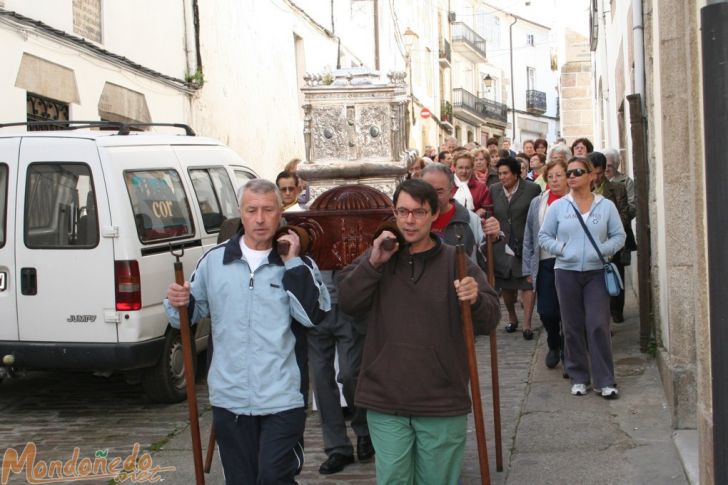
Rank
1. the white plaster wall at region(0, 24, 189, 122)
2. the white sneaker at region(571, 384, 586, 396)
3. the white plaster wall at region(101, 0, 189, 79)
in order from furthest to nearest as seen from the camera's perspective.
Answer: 1. the white plaster wall at region(101, 0, 189, 79)
2. the white plaster wall at region(0, 24, 189, 122)
3. the white sneaker at region(571, 384, 586, 396)

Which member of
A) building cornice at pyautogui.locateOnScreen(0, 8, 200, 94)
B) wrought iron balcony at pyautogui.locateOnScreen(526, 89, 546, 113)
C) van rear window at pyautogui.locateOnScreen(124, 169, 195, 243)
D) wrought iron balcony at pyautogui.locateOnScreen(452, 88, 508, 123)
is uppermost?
wrought iron balcony at pyautogui.locateOnScreen(526, 89, 546, 113)

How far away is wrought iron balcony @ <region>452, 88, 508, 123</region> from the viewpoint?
5181 centimetres

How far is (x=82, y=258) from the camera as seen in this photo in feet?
25.1

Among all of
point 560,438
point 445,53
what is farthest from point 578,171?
point 445,53

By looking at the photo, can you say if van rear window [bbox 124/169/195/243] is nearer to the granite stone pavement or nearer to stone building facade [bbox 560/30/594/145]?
the granite stone pavement

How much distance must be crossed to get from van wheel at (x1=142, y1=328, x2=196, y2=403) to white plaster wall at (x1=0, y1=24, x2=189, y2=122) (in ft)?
16.0

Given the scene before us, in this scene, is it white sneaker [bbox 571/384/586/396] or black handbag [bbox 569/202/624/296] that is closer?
black handbag [bbox 569/202/624/296]

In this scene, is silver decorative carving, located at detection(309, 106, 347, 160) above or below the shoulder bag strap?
above

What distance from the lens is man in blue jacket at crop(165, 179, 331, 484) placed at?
14.8ft

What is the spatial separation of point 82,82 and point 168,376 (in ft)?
21.9

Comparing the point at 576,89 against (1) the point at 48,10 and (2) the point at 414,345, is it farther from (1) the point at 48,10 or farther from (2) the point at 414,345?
(2) the point at 414,345

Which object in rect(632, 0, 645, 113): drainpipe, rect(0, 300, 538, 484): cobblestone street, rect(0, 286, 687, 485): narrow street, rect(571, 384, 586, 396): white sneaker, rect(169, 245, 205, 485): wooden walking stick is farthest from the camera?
rect(632, 0, 645, 113): drainpipe

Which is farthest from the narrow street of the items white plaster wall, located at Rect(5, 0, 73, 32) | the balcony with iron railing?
the balcony with iron railing

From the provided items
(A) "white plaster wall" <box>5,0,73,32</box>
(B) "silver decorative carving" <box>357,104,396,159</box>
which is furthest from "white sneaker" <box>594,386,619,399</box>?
(A) "white plaster wall" <box>5,0,73,32</box>
